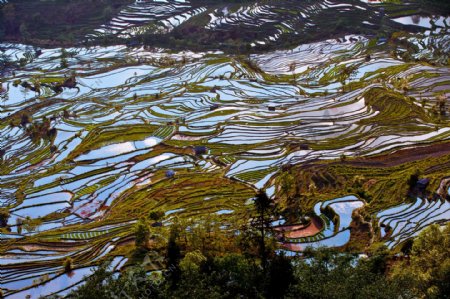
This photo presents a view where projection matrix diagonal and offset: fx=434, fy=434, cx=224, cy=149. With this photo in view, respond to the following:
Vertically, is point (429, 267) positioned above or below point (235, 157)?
above

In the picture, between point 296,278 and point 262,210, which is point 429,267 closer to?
point 296,278

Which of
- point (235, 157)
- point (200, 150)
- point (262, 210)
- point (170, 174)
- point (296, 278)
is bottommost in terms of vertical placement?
point (170, 174)

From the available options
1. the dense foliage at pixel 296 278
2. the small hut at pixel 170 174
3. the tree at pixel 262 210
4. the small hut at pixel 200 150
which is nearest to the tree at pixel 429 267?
the dense foliage at pixel 296 278

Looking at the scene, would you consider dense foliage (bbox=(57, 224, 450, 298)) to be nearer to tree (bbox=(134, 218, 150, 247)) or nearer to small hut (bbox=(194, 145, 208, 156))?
tree (bbox=(134, 218, 150, 247))

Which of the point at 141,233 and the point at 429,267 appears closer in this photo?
the point at 429,267

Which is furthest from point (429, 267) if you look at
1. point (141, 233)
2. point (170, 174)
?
point (170, 174)

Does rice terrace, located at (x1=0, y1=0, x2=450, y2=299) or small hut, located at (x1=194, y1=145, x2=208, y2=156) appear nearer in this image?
rice terrace, located at (x1=0, y1=0, x2=450, y2=299)

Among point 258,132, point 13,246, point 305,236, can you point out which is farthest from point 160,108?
point 305,236

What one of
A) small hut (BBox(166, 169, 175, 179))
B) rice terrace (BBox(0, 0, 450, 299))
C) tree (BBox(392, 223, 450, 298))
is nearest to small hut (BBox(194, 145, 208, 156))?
rice terrace (BBox(0, 0, 450, 299))

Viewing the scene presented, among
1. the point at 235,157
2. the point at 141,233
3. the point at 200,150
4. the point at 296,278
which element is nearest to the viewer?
the point at 296,278
